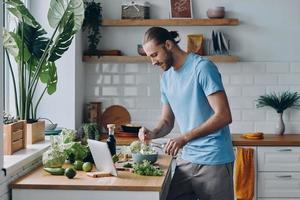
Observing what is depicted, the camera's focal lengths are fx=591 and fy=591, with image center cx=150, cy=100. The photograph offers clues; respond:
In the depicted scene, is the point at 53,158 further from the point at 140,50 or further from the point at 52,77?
the point at 140,50

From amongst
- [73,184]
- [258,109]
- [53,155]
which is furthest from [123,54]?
[73,184]

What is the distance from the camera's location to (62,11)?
4324 mm

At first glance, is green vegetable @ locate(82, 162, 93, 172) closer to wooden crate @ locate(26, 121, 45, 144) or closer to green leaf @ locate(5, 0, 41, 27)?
wooden crate @ locate(26, 121, 45, 144)

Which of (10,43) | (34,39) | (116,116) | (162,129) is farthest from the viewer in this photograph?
(116,116)

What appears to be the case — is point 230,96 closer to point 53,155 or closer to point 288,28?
point 288,28

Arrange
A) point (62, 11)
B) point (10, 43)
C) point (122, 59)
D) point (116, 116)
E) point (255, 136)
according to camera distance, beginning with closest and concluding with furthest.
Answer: point (10, 43) < point (62, 11) < point (255, 136) < point (122, 59) < point (116, 116)

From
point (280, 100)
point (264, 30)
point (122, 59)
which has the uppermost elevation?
point (264, 30)

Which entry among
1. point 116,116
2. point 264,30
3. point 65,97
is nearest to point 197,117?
point 65,97

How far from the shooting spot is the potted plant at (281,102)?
549cm

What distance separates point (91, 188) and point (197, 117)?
0.81 m

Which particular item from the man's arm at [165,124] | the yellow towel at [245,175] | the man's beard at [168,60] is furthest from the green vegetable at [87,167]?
the yellow towel at [245,175]

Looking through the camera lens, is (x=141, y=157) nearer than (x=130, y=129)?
Yes

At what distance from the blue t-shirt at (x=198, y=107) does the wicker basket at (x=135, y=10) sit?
6.89 feet

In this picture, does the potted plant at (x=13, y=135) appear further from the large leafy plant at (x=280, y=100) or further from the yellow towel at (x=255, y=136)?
the large leafy plant at (x=280, y=100)
